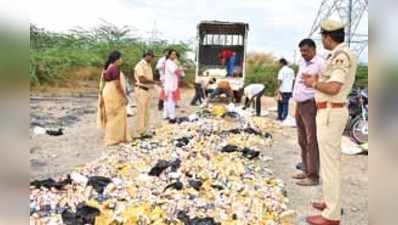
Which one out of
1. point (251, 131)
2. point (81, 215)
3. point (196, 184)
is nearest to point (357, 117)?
point (251, 131)

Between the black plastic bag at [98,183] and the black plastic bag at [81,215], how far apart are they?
0.27 feet

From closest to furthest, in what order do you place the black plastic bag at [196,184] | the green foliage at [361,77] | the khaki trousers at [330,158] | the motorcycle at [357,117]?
the green foliage at [361,77] → the motorcycle at [357,117] → the khaki trousers at [330,158] → the black plastic bag at [196,184]

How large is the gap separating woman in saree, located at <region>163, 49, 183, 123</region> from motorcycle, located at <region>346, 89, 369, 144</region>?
23.5 inches

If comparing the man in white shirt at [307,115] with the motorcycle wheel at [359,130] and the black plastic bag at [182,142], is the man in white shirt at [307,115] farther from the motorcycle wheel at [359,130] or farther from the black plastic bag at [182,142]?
the black plastic bag at [182,142]

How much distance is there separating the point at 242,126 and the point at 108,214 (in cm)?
61

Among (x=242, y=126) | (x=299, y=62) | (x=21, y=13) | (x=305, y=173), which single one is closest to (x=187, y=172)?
(x=242, y=126)

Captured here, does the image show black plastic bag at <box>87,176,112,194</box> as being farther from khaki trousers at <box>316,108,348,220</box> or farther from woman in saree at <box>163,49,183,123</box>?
khaki trousers at <box>316,108,348,220</box>

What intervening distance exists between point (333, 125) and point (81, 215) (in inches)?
34.4

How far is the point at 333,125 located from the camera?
5.61 feet

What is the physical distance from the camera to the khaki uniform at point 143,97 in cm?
189


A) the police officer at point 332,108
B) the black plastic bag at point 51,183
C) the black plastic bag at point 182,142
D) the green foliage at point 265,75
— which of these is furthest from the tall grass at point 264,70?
the black plastic bag at point 51,183

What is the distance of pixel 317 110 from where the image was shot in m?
1.75

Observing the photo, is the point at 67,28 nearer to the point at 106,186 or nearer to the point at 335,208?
the point at 106,186

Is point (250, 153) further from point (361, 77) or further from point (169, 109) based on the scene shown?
point (361, 77)
